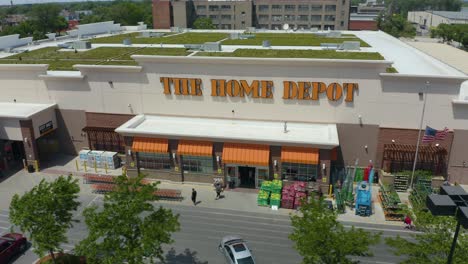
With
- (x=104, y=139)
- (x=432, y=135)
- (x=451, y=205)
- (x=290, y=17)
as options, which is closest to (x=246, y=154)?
(x=432, y=135)

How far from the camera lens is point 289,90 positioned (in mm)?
35156

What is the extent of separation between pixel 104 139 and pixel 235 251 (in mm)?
22443

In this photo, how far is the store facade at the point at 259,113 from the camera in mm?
33000

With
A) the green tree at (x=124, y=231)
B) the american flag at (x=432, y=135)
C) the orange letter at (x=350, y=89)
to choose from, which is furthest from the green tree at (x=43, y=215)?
the american flag at (x=432, y=135)

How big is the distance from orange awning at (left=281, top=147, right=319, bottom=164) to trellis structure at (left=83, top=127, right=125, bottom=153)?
17.9 meters

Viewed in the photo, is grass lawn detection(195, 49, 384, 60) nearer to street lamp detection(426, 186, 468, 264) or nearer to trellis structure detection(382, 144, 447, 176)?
trellis structure detection(382, 144, 447, 176)

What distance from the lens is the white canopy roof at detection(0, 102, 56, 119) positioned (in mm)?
36656

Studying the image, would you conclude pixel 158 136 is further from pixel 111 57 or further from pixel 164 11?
pixel 164 11

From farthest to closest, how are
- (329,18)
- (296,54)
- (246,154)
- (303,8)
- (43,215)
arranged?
(303,8), (329,18), (296,54), (246,154), (43,215)

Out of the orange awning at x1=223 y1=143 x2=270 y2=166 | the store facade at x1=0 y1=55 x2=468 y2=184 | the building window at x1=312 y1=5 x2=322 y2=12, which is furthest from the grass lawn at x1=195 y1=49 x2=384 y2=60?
the building window at x1=312 y1=5 x2=322 y2=12

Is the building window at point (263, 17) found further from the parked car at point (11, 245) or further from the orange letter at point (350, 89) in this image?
the parked car at point (11, 245)

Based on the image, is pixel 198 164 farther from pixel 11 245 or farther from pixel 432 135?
pixel 432 135

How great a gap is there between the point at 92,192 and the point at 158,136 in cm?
785

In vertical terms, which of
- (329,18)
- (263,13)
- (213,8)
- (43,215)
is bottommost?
(43,215)
